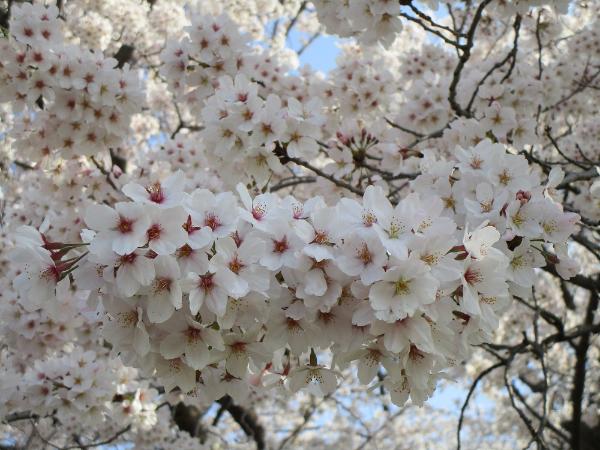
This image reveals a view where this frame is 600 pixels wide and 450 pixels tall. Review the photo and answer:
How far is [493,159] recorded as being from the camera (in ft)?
6.82

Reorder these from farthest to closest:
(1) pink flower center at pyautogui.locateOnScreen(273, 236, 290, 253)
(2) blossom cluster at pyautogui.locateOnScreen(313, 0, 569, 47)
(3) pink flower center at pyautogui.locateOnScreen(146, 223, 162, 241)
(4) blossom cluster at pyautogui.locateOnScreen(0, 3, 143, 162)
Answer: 1. (4) blossom cluster at pyautogui.locateOnScreen(0, 3, 143, 162)
2. (2) blossom cluster at pyautogui.locateOnScreen(313, 0, 569, 47)
3. (1) pink flower center at pyautogui.locateOnScreen(273, 236, 290, 253)
4. (3) pink flower center at pyautogui.locateOnScreen(146, 223, 162, 241)

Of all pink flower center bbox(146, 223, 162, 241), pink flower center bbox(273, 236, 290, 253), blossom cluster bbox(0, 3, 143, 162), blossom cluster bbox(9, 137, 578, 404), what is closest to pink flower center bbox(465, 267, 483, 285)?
blossom cluster bbox(9, 137, 578, 404)

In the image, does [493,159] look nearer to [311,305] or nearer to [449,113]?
[311,305]

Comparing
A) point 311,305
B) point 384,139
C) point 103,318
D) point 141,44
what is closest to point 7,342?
point 103,318

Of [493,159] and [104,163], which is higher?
[104,163]

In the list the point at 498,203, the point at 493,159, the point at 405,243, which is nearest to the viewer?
the point at 405,243

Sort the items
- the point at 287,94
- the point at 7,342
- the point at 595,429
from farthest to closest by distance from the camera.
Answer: the point at 595,429 → the point at 287,94 → the point at 7,342

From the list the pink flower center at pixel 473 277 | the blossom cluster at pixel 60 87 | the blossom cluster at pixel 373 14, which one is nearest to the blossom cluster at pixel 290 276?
the pink flower center at pixel 473 277

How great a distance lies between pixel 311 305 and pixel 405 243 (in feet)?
0.94

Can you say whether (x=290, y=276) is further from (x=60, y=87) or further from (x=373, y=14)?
(x=60, y=87)

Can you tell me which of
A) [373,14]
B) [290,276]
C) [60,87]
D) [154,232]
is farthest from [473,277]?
[60,87]

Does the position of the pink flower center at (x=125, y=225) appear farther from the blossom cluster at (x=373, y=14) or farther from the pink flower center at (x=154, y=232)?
the blossom cluster at (x=373, y=14)

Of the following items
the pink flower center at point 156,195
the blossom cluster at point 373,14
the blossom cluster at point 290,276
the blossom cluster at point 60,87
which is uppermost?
the blossom cluster at point 373,14

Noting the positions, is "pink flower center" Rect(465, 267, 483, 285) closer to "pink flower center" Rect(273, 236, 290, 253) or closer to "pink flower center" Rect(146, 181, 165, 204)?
"pink flower center" Rect(273, 236, 290, 253)
